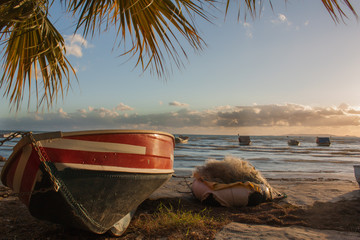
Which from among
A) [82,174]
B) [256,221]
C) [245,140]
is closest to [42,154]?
[82,174]

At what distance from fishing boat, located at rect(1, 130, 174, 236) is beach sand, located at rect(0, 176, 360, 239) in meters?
0.61

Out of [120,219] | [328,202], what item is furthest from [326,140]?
[120,219]

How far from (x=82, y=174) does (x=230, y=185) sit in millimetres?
3006

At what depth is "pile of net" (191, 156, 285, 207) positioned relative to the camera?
4.66m

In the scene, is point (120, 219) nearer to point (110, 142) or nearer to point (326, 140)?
point (110, 142)

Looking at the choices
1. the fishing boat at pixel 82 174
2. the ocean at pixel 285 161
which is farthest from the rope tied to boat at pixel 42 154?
the ocean at pixel 285 161

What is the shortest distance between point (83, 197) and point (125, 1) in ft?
7.46

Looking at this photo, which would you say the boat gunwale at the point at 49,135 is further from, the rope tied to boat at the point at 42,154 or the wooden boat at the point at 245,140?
the wooden boat at the point at 245,140

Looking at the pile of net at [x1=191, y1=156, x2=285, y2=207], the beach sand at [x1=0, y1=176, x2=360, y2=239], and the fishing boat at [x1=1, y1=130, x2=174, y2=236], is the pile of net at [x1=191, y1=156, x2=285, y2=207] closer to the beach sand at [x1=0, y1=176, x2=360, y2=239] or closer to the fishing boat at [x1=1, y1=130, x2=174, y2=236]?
the beach sand at [x1=0, y1=176, x2=360, y2=239]

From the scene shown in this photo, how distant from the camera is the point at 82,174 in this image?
8.34 ft

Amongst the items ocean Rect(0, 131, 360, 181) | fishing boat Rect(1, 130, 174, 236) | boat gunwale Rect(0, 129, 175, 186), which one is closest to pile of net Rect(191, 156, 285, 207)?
fishing boat Rect(1, 130, 174, 236)

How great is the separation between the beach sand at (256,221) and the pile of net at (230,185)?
157mm

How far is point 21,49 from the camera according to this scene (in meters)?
3.56

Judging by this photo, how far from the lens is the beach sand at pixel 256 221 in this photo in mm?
3186
